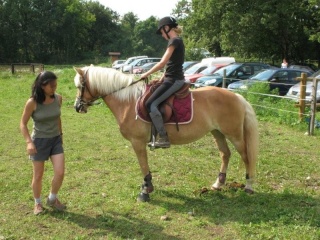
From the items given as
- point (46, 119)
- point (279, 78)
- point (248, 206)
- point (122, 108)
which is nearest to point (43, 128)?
point (46, 119)

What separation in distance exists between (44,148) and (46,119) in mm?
367

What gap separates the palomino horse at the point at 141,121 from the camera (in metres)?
5.07

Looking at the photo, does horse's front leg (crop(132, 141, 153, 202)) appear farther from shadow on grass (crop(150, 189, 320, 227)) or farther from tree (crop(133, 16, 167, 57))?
tree (crop(133, 16, 167, 57))

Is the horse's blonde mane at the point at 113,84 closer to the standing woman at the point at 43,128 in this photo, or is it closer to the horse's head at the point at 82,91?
the horse's head at the point at 82,91

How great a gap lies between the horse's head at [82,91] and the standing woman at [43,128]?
571 millimetres

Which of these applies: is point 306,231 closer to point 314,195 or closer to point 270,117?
point 314,195

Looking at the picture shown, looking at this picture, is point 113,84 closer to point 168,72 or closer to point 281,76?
point 168,72

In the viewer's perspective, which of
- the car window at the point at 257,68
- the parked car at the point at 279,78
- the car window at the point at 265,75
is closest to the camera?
the parked car at the point at 279,78

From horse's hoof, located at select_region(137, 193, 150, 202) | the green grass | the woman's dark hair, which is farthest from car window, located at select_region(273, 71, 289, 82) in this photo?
the woman's dark hair

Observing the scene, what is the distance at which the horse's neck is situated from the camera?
5035 millimetres

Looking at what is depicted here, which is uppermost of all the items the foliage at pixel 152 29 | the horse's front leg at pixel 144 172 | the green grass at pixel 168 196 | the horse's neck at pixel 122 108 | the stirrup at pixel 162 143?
the foliage at pixel 152 29

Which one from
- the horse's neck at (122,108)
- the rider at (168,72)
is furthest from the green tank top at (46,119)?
the rider at (168,72)

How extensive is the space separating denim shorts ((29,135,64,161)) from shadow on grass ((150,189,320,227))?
5.08 ft

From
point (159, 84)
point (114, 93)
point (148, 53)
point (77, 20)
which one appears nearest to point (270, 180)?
point (159, 84)
